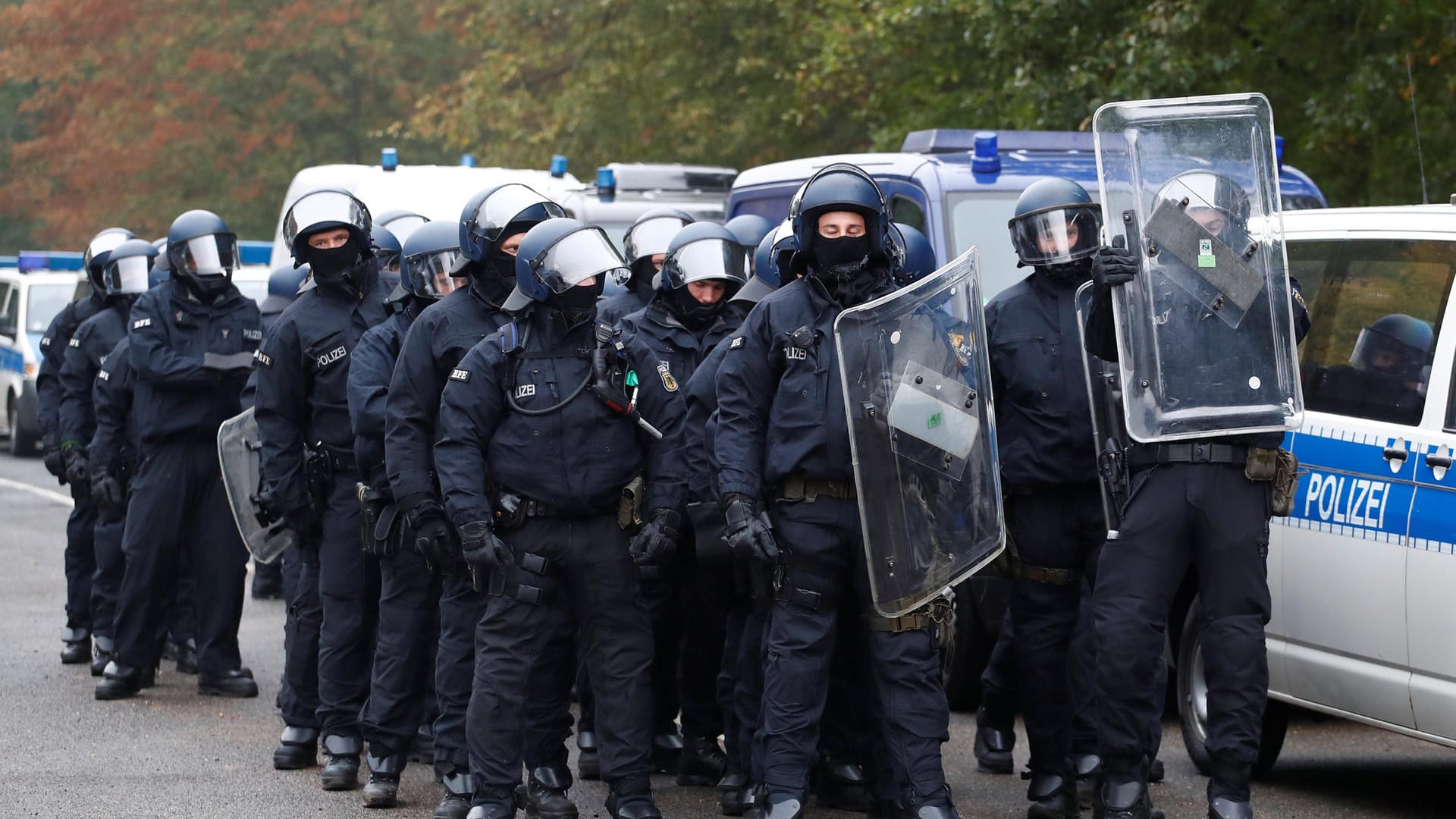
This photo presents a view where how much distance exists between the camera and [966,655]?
8211 mm

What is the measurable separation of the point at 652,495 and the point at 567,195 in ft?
20.8

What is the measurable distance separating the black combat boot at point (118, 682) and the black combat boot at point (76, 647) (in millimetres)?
954

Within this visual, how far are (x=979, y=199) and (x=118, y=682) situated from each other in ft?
14.3

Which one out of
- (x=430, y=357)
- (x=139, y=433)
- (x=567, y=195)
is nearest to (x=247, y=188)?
(x=567, y=195)

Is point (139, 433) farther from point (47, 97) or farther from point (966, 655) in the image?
point (47, 97)

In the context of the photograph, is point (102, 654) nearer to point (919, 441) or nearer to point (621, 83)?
point (919, 441)

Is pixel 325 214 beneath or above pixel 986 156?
beneath

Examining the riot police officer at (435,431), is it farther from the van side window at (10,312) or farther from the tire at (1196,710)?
the van side window at (10,312)

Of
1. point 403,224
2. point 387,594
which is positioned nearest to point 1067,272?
point 387,594

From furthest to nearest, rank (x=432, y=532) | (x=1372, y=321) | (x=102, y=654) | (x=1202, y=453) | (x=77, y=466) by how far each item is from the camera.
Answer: (x=77, y=466), (x=102, y=654), (x=1372, y=321), (x=432, y=532), (x=1202, y=453)

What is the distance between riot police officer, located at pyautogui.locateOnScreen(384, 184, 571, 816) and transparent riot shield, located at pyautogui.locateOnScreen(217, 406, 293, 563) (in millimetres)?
1890

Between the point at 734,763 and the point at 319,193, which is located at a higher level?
the point at 319,193

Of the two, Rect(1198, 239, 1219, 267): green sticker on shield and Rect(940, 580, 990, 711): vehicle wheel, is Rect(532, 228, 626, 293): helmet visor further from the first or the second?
Rect(940, 580, 990, 711): vehicle wheel

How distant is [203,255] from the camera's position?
8.84 m
